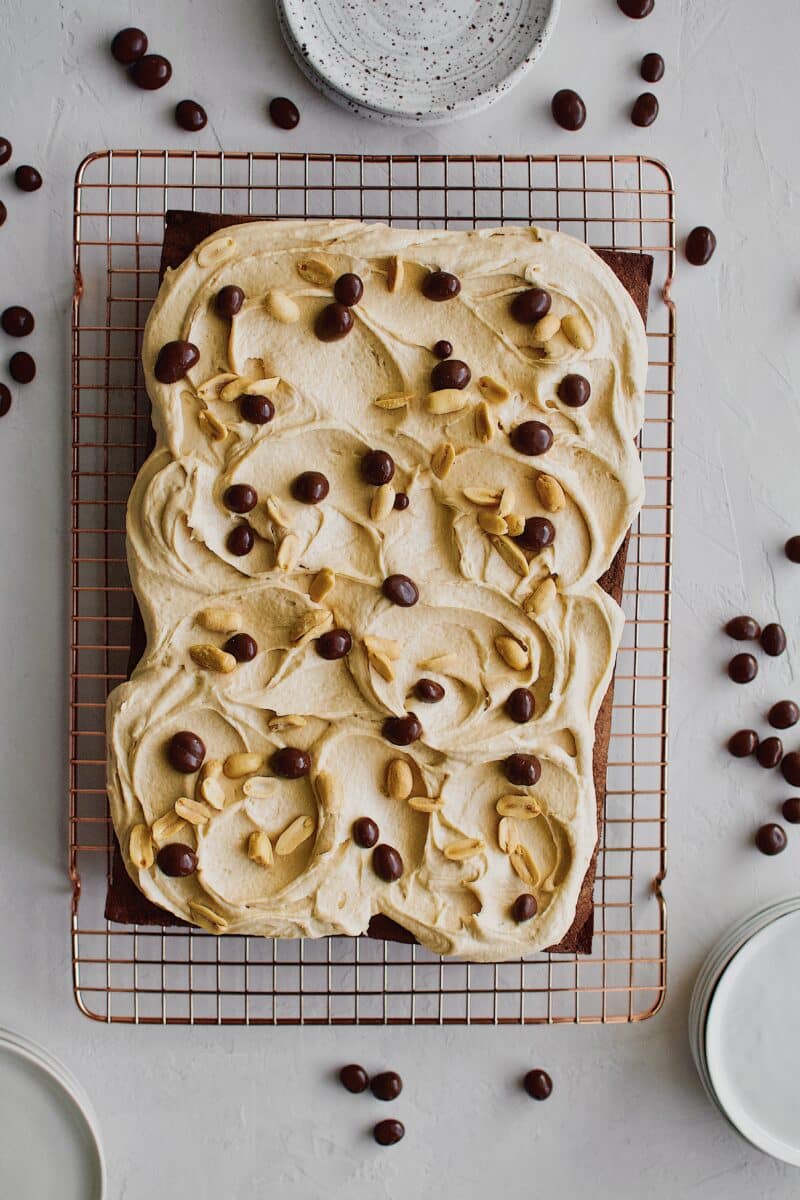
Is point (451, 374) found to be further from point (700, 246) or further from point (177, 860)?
point (177, 860)

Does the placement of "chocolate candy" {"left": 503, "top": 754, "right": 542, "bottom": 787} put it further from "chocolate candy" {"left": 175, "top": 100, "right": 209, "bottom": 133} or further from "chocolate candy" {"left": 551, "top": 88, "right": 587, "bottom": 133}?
"chocolate candy" {"left": 175, "top": 100, "right": 209, "bottom": 133}

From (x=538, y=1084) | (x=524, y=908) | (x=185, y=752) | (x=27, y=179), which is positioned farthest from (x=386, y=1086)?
(x=27, y=179)

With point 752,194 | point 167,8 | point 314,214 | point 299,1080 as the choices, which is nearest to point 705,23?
point 752,194

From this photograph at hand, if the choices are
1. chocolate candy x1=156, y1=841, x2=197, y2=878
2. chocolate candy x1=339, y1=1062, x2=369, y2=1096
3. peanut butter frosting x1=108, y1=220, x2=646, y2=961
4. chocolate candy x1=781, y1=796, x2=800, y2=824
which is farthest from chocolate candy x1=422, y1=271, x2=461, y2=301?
chocolate candy x1=339, y1=1062, x2=369, y2=1096

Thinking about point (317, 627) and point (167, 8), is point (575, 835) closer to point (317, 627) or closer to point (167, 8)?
point (317, 627)

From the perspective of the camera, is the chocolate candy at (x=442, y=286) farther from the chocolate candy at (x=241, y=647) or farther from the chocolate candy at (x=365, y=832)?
the chocolate candy at (x=365, y=832)
